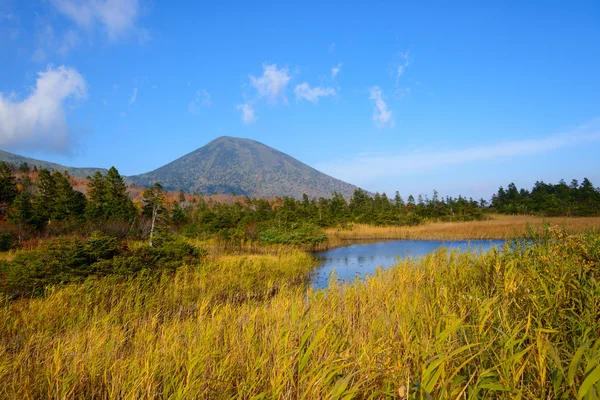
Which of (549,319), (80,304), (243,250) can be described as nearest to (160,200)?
(243,250)

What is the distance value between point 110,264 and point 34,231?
1771cm

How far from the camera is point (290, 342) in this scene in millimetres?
2973

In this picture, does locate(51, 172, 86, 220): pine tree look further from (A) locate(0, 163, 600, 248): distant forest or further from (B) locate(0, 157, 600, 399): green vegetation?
(B) locate(0, 157, 600, 399): green vegetation

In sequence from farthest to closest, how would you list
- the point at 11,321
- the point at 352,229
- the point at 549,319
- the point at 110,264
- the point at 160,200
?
the point at 352,229 < the point at 160,200 < the point at 110,264 < the point at 11,321 < the point at 549,319

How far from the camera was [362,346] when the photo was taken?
2.71m

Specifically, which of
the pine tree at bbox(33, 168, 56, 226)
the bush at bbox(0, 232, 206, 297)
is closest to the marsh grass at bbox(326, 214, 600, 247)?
the bush at bbox(0, 232, 206, 297)

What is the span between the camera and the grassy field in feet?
6.48

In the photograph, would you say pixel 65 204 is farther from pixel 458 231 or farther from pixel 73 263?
pixel 458 231

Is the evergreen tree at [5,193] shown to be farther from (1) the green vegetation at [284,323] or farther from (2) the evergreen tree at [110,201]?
(1) the green vegetation at [284,323]

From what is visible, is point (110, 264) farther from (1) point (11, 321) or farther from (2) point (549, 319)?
(2) point (549, 319)

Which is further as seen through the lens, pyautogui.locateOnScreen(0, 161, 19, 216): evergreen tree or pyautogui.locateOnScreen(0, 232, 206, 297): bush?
pyautogui.locateOnScreen(0, 161, 19, 216): evergreen tree

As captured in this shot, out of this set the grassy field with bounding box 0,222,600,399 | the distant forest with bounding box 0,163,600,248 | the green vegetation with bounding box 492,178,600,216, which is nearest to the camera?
the grassy field with bounding box 0,222,600,399

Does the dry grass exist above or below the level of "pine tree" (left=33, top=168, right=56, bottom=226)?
below

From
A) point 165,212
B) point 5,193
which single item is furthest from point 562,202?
point 5,193
